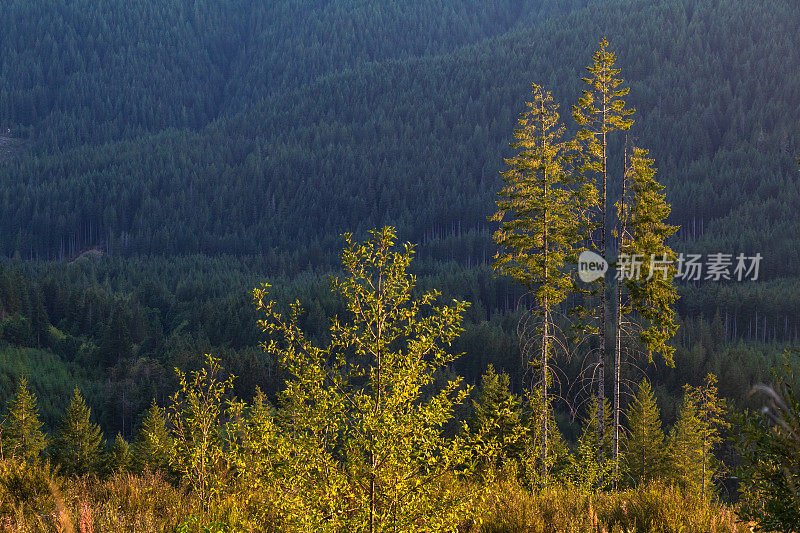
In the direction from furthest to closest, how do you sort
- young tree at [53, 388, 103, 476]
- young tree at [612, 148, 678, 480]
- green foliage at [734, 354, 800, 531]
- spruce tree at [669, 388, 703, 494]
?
young tree at [53, 388, 103, 476]
spruce tree at [669, 388, 703, 494]
young tree at [612, 148, 678, 480]
green foliage at [734, 354, 800, 531]

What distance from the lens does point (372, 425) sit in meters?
7.28

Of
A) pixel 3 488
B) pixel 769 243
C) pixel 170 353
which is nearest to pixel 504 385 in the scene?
pixel 3 488

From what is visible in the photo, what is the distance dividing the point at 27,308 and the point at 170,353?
2992 centimetres

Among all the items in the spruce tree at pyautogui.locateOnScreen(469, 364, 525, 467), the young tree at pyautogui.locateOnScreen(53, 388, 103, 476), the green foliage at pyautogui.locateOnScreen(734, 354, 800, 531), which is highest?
the green foliage at pyautogui.locateOnScreen(734, 354, 800, 531)

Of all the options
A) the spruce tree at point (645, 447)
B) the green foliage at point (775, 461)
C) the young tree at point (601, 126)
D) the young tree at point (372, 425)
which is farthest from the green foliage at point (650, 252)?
the spruce tree at point (645, 447)

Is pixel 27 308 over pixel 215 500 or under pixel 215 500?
under

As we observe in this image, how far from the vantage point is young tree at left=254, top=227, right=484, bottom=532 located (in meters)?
7.36

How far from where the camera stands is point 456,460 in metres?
7.45

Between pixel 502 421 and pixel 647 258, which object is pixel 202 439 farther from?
pixel 502 421

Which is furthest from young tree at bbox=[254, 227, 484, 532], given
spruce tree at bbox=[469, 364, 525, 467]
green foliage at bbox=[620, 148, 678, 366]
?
green foliage at bbox=[620, 148, 678, 366]

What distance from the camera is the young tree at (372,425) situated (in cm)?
736

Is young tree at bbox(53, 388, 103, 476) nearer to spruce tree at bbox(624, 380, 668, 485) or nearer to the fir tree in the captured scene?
the fir tree

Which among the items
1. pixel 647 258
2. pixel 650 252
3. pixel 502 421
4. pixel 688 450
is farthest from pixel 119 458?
pixel 688 450

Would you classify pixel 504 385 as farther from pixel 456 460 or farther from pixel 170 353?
pixel 170 353
